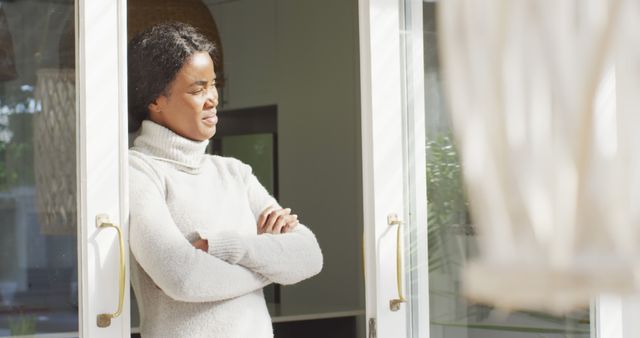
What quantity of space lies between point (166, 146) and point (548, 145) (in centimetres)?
230

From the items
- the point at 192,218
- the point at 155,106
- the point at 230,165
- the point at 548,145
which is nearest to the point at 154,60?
the point at 155,106

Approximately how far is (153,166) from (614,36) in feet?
7.39

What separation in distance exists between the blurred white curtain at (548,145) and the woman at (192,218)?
202 cm

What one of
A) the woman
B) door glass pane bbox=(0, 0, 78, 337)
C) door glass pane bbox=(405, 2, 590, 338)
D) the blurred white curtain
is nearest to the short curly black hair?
the woman

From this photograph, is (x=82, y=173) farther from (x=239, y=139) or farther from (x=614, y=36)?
(x=239, y=139)

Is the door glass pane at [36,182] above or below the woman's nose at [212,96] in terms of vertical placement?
below

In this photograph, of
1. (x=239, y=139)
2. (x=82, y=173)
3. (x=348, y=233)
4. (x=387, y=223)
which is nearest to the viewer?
(x=82, y=173)

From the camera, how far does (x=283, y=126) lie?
724 cm

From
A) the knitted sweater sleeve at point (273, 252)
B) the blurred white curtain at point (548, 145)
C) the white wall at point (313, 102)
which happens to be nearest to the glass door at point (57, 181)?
the knitted sweater sleeve at point (273, 252)

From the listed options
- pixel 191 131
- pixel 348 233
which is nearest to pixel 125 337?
pixel 191 131

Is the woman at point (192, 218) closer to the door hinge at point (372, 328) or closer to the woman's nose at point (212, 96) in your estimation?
the woman's nose at point (212, 96)

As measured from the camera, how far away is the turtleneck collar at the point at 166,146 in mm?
2820

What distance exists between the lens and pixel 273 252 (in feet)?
8.97

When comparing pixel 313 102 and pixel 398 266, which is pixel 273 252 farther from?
pixel 313 102
